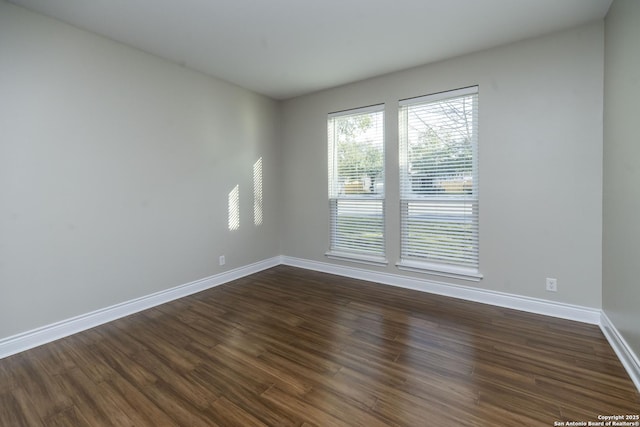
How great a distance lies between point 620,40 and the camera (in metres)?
2.16

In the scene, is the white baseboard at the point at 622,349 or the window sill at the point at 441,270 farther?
the window sill at the point at 441,270

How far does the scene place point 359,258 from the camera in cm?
408

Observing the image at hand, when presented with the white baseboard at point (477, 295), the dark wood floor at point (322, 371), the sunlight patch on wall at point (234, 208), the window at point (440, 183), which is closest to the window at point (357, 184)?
the white baseboard at point (477, 295)

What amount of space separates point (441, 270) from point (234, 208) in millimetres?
2805

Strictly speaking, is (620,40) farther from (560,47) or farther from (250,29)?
(250,29)

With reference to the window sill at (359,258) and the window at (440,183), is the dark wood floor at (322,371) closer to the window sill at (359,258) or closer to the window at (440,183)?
the window at (440,183)

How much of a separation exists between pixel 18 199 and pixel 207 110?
2.06 meters

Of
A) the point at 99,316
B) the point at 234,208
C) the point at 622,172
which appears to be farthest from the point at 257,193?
the point at 622,172

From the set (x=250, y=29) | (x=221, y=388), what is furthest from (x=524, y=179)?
(x=221, y=388)

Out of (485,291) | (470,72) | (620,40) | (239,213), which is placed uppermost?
(470,72)

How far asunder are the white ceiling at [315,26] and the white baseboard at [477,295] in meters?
2.57

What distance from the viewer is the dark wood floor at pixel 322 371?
5.35 feet

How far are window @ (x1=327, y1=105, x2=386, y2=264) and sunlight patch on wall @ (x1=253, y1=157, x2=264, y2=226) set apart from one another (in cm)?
109

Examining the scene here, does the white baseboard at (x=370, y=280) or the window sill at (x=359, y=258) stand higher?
the window sill at (x=359, y=258)
